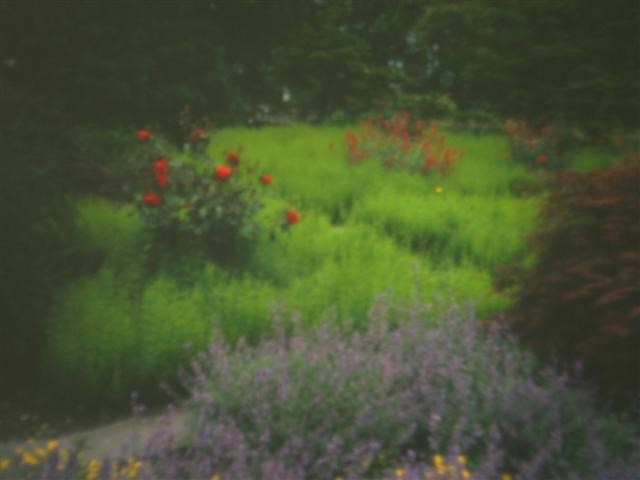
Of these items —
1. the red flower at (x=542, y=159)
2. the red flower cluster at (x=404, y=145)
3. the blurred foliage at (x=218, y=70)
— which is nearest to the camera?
the blurred foliage at (x=218, y=70)

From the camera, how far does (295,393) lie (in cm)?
264

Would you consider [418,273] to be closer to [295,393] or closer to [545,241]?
[545,241]

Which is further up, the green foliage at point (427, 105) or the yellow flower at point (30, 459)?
the green foliage at point (427, 105)

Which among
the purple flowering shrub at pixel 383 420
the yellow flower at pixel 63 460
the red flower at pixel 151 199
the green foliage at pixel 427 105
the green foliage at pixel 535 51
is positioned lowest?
the yellow flower at pixel 63 460

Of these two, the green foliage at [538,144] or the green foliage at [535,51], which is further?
the green foliage at [538,144]

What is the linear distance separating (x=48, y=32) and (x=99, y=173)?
53.4 inches

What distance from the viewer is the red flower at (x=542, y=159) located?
7518 millimetres

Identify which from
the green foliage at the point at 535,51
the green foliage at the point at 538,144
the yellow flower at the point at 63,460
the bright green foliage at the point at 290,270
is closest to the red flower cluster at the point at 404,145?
the bright green foliage at the point at 290,270

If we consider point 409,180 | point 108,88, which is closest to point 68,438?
point 108,88

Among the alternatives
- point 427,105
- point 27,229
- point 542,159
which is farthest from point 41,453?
point 542,159

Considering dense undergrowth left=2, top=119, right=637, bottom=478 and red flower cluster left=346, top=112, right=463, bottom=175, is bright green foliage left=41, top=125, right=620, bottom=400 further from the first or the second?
red flower cluster left=346, top=112, right=463, bottom=175

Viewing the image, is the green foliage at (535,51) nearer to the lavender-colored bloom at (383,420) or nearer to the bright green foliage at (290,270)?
the bright green foliage at (290,270)

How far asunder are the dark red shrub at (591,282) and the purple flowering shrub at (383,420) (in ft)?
0.69

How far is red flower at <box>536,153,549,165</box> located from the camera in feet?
24.7
